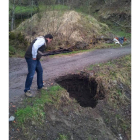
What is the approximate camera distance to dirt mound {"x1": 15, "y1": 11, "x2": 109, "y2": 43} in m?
12.9

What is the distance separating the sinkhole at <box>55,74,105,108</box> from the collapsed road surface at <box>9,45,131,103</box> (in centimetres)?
41

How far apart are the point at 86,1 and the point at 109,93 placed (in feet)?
38.4

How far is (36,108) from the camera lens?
187 inches

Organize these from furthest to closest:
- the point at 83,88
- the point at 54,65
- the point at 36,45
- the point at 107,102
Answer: the point at 54,65 → the point at 83,88 → the point at 107,102 → the point at 36,45

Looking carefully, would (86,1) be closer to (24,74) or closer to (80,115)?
(24,74)

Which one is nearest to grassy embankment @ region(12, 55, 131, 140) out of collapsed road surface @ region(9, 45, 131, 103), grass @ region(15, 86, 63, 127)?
grass @ region(15, 86, 63, 127)

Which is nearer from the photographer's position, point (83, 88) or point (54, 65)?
point (83, 88)

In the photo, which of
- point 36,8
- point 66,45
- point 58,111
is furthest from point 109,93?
point 36,8

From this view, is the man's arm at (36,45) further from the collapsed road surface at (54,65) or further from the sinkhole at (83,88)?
the sinkhole at (83,88)

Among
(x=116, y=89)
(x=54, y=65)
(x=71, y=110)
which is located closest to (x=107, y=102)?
(x=116, y=89)

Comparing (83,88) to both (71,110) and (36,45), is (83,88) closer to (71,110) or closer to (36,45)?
(71,110)

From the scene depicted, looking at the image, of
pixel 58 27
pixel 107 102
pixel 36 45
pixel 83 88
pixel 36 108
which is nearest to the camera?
pixel 36 45

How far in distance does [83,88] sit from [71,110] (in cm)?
178

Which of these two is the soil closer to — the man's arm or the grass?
the grass
